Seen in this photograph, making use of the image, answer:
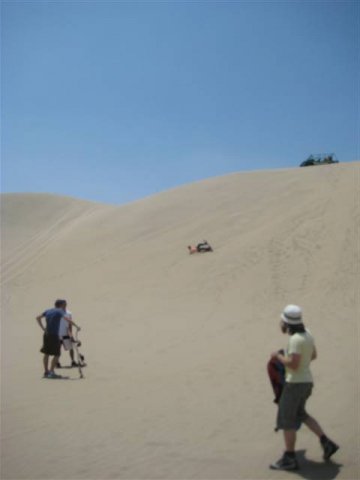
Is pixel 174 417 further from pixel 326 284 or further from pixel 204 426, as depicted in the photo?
pixel 326 284

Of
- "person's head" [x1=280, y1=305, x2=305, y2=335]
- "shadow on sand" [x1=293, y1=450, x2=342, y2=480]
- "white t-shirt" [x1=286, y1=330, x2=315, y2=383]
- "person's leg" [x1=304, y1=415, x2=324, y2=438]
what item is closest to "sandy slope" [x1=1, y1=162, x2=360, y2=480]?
"shadow on sand" [x1=293, y1=450, x2=342, y2=480]

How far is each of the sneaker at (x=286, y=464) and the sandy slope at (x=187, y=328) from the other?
2.9 inches

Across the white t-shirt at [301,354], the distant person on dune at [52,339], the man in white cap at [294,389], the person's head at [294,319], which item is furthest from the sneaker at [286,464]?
the distant person on dune at [52,339]

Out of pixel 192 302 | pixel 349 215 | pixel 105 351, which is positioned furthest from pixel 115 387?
pixel 349 215

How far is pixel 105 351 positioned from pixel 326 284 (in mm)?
7497

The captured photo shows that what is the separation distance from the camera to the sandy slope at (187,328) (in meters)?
5.04

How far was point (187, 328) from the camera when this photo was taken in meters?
12.7

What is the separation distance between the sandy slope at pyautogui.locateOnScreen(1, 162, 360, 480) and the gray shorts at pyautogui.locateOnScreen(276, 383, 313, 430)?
0.42 metres

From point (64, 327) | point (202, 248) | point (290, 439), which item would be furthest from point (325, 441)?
point (202, 248)

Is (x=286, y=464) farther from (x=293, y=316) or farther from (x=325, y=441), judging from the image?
(x=293, y=316)

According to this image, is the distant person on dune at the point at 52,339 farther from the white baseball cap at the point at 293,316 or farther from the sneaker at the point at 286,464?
the white baseball cap at the point at 293,316

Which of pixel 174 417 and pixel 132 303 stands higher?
pixel 132 303

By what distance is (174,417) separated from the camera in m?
6.10

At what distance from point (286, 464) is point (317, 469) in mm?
289
